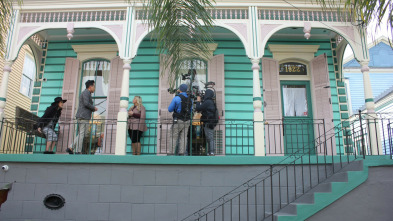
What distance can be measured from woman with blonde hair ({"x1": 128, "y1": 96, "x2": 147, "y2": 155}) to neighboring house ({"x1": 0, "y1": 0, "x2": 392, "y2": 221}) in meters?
0.40

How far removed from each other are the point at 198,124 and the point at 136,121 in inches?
65.5

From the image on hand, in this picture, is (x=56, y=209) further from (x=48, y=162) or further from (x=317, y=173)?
(x=317, y=173)

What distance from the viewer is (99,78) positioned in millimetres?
11273

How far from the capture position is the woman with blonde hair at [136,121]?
9.53 meters

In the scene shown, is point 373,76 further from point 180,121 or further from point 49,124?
point 49,124

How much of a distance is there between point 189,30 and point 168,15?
517 mm

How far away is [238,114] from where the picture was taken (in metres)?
10.5

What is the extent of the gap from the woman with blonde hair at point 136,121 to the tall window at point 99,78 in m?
1.63

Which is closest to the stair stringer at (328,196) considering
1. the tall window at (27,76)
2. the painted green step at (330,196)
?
the painted green step at (330,196)

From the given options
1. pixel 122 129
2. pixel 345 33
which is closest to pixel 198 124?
pixel 122 129

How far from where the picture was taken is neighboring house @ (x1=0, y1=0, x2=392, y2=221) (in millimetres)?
7559

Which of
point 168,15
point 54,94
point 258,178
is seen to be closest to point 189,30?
point 168,15

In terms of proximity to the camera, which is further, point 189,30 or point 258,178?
point 258,178

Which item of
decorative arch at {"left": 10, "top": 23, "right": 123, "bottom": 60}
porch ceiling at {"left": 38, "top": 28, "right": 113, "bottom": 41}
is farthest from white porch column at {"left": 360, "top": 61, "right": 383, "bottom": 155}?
porch ceiling at {"left": 38, "top": 28, "right": 113, "bottom": 41}
